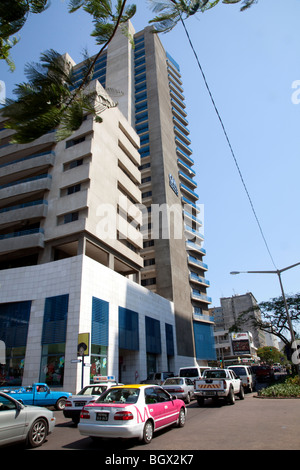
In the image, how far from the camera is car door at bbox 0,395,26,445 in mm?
6465

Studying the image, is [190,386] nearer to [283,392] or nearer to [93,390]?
[283,392]

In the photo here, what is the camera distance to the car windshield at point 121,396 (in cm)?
748

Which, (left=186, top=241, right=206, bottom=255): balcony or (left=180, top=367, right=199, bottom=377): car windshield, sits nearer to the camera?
(left=180, top=367, right=199, bottom=377): car windshield

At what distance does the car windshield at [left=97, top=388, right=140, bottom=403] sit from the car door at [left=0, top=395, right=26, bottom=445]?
1846 millimetres

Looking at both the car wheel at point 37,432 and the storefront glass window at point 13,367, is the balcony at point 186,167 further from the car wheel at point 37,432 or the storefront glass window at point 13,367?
the car wheel at point 37,432

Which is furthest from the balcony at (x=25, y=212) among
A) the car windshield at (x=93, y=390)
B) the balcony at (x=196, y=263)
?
the balcony at (x=196, y=263)

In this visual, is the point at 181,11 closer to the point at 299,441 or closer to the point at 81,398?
the point at 299,441

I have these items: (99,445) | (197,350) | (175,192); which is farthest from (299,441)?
(175,192)

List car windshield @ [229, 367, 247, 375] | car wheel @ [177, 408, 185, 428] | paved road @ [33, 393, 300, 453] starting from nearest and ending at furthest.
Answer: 1. paved road @ [33, 393, 300, 453]
2. car wheel @ [177, 408, 185, 428]
3. car windshield @ [229, 367, 247, 375]

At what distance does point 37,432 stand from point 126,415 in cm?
245

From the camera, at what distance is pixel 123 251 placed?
3155 cm

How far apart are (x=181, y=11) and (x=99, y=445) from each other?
9.46 meters

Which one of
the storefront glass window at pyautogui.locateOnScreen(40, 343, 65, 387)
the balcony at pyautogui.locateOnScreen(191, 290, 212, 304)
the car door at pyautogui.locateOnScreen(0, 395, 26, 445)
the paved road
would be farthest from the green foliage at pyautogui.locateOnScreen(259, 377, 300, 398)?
the balcony at pyautogui.locateOnScreen(191, 290, 212, 304)

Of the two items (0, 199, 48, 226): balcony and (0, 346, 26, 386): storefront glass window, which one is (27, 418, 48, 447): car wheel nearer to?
(0, 346, 26, 386): storefront glass window
